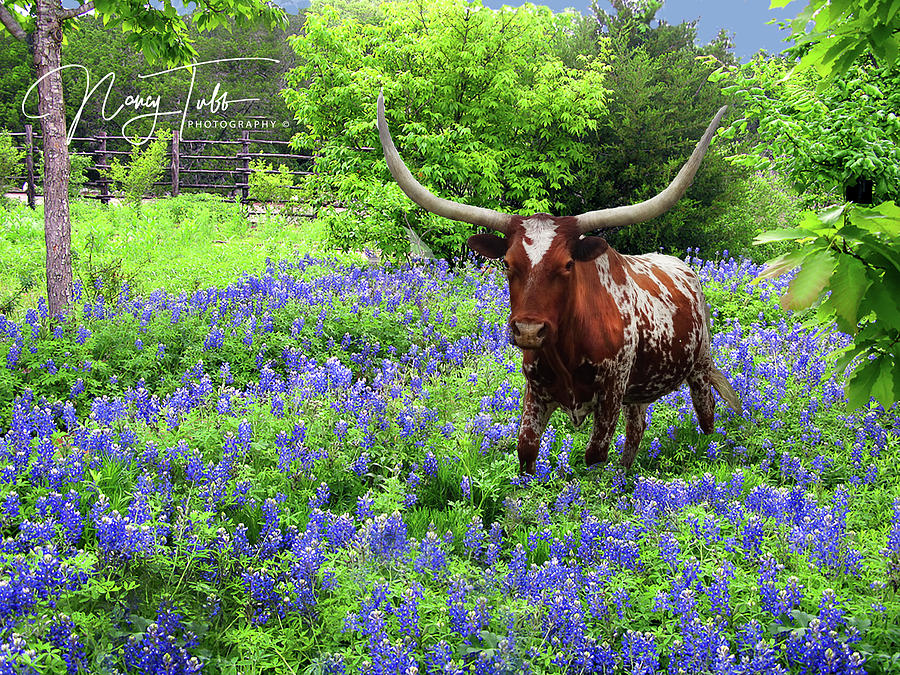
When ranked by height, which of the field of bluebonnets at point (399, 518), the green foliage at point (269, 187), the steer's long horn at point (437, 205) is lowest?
the field of bluebonnets at point (399, 518)

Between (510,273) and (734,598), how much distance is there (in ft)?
6.25

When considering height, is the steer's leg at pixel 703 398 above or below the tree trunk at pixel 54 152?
below

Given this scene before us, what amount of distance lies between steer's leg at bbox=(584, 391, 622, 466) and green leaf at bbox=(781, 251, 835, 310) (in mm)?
2377

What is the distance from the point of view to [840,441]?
16.6ft

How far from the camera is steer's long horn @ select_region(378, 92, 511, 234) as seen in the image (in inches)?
154

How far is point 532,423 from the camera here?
166 inches

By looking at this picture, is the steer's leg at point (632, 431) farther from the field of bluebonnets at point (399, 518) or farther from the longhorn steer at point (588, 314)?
the field of bluebonnets at point (399, 518)

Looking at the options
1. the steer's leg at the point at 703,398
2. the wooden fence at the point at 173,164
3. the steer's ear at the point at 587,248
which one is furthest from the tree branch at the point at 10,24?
the wooden fence at the point at 173,164

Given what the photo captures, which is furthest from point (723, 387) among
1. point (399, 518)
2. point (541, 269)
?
point (399, 518)

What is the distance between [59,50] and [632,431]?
20.9 feet

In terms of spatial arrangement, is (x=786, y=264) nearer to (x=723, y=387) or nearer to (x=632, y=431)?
(x=632, y=431)

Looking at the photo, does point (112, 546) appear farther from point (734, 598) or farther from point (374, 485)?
point (734, 598)

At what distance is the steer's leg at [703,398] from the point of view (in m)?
5.16

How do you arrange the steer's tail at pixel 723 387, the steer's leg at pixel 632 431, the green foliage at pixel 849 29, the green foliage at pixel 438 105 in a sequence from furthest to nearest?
the green foliage at pixel 438 105, the steer's tail at pixel 723 387, the steer's leg at pixel 632 431, the green foliage at pixel 849 29
